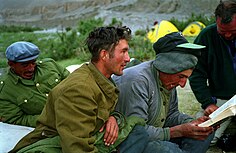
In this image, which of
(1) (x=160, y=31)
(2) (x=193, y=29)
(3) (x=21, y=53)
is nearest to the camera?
(3) (x=21, y=53)

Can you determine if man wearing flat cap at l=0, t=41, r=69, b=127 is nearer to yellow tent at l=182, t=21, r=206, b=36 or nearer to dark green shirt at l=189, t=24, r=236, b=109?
dark green shirt at l=189, t=24, r=236, b=109

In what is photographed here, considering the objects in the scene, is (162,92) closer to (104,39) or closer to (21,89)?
(104,39)

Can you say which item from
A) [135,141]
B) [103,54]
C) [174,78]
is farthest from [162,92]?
[103,54]

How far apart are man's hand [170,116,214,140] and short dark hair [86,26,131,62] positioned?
0.74 m

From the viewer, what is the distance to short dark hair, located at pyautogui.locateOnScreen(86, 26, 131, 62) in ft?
8.11

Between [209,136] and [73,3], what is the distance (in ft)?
63.7

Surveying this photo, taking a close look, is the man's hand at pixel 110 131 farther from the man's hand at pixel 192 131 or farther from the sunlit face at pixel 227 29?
the sunlit face at pixel 227 29

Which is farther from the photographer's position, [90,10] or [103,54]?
[90,10]

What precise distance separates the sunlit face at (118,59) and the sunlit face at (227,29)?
1.23 m

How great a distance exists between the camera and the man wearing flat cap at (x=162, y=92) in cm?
266

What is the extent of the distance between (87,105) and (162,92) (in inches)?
29.8

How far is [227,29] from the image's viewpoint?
3432 millimetres

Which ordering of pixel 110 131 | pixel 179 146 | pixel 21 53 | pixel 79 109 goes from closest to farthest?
pixel 79 109 < pixel 110 131 < pixel 179 146 < pixel 21 53

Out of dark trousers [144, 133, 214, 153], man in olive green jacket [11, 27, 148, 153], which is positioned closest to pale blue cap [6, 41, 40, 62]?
man in olive green jacket [11, 27, 148, 153]
